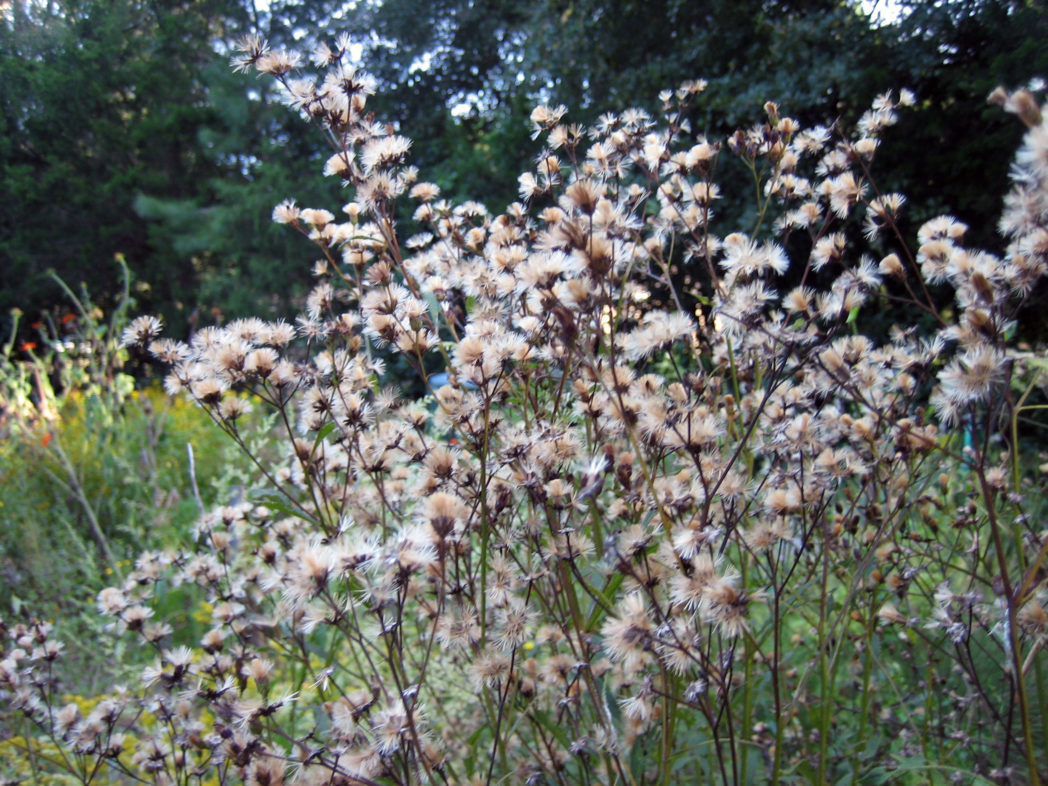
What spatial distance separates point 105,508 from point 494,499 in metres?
4.27

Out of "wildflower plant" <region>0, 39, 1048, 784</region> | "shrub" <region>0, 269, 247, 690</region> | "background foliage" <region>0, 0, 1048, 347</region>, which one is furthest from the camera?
"background foliage" <region>0, 0, 1048, 347</region>

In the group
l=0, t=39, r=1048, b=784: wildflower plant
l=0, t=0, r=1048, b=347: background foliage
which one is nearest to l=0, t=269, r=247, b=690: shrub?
l=0, t=0, r=1048, b=347: background foliage

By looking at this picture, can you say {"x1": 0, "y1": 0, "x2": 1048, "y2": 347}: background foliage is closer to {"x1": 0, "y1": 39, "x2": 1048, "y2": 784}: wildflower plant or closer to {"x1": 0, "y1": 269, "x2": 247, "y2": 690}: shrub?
{"x1": 0, "y1": 269, "x2": 247, "y2": 690}: shrub

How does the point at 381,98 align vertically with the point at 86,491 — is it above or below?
above

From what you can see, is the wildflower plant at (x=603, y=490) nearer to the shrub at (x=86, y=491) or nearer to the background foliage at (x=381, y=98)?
the shrub at (x=86, y=491)

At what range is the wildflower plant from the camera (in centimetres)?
91

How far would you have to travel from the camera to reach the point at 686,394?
134 cm

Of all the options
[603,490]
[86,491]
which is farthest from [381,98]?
[603,490]

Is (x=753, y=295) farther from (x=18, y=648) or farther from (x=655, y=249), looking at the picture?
(x=18, y=648)

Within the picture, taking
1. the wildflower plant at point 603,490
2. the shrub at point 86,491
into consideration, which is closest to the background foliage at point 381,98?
the shrub at point 86,491

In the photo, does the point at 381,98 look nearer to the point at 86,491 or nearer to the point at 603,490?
the point at 86,491

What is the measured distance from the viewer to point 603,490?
1.38 metres

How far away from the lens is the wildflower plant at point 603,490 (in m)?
0.91

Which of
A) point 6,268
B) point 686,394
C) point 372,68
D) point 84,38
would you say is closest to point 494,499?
point 686,394
